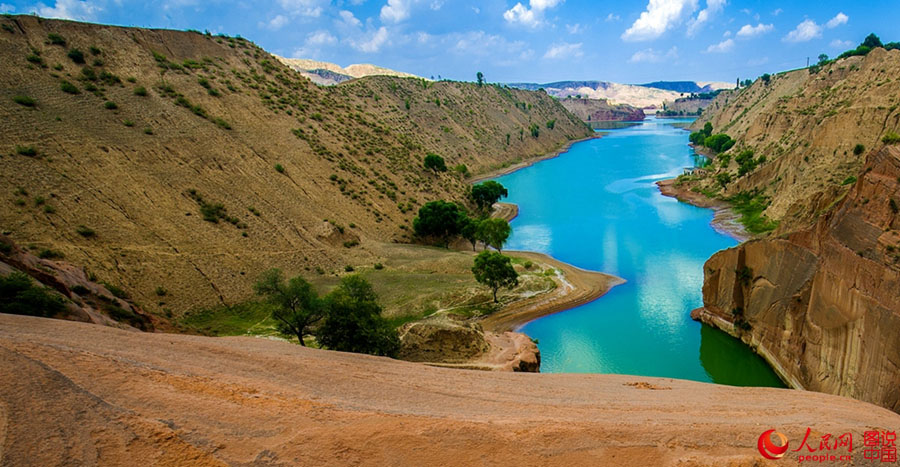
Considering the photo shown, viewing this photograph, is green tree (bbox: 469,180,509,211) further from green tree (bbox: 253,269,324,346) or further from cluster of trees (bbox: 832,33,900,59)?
cluster of trees (bbox: 832,33,900,59)

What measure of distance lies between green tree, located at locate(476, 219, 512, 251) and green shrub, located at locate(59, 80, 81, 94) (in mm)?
36889

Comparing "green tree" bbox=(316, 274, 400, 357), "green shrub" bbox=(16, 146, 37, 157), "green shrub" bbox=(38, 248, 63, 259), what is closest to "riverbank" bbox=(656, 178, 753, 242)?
"green tree" bbox=(316, 274, 400, 357)

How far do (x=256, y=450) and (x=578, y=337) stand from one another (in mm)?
27506

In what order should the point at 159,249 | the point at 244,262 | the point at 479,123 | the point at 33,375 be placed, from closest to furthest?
the point at 33,375 < the point at 159,249 < the point at 244,262 < the point at 479,123

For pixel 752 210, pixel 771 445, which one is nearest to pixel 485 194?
pixel 752 210

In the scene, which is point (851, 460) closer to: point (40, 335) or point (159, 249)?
point (40, 335)

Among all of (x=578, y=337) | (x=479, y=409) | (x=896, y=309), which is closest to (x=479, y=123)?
(x=578, y=337)

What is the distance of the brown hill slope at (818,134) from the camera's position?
47.5 metres

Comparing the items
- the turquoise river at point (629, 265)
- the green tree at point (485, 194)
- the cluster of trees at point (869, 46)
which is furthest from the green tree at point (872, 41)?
the green tree at point (485, 194)

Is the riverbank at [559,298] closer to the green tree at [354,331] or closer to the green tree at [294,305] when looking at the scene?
the green tree at [354,331]

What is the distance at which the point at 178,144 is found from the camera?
4125 cm

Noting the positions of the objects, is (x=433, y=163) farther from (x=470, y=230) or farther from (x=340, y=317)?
(x=340, y=317)

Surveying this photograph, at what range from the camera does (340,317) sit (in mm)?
21328

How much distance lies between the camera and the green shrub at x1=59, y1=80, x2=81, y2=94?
39.8 metres
